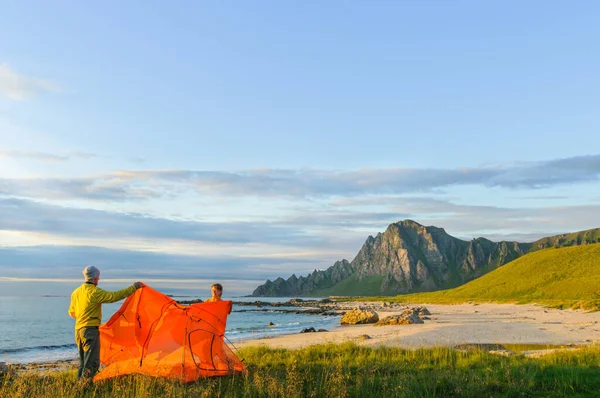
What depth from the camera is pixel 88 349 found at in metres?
11.4

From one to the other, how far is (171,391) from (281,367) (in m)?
4.87

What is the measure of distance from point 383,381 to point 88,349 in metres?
7.37

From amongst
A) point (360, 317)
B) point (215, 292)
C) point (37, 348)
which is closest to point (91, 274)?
point (215, 292)

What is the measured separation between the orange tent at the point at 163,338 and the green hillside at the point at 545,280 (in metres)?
73.7

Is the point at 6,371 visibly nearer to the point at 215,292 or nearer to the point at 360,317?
the point at 215,292

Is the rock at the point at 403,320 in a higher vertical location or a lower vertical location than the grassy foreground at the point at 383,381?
lower

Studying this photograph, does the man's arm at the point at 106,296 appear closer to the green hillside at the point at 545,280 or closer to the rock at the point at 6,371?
the rock at the point at 6,371

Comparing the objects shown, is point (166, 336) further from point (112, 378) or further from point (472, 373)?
point (472, 373)

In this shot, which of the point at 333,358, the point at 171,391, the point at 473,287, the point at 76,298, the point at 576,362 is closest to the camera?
the point at 171,391

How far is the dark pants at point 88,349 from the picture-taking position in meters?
11.3

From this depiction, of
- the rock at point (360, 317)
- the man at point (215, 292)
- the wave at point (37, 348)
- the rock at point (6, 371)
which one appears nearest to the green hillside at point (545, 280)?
the rock at point (360, 317)

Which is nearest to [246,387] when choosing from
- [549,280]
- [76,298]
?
[76,298]

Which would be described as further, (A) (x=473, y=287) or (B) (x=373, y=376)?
(A) (x=473, y=287)

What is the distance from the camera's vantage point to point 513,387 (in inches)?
420
